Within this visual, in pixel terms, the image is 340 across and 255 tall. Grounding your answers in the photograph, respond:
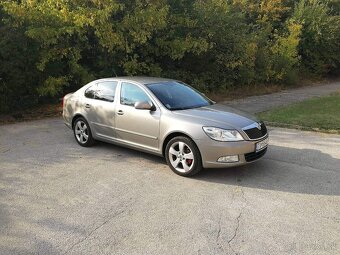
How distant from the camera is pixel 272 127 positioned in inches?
389

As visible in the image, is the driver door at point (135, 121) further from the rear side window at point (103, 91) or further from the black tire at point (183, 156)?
the black tire at point (183, 156)

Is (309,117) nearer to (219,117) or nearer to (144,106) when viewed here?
(219,117)

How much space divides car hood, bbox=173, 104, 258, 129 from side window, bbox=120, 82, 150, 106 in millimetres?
779

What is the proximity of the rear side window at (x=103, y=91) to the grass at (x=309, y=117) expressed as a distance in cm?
475

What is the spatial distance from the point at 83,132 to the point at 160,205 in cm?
343

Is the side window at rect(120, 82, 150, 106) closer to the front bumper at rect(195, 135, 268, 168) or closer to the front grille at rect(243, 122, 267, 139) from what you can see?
the front bumper at rect(195, 135, 268, 168)

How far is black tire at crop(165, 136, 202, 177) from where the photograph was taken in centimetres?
583

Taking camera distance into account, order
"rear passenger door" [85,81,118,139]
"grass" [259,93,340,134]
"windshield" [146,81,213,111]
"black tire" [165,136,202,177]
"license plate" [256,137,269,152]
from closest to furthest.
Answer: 1. "black tire" [165,136,202,177]
2. "license plate" [256,137,269,152]
3. "windshield" [146,81,213,111]
4. "rear passenger door" [85,81,118,139]
5. "grass" [259,93,340,134]

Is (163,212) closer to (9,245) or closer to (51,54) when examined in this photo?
(9,245)

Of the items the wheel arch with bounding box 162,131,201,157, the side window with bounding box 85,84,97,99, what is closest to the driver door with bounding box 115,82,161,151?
the wheel arch with bounding box 162,131,201,157

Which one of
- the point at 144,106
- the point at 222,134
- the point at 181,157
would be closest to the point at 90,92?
the point at 144,106

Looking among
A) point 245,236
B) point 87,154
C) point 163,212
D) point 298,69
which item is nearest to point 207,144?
point 163,212

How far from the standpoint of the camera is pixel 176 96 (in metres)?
6.84

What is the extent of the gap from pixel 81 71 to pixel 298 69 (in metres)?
15.3
